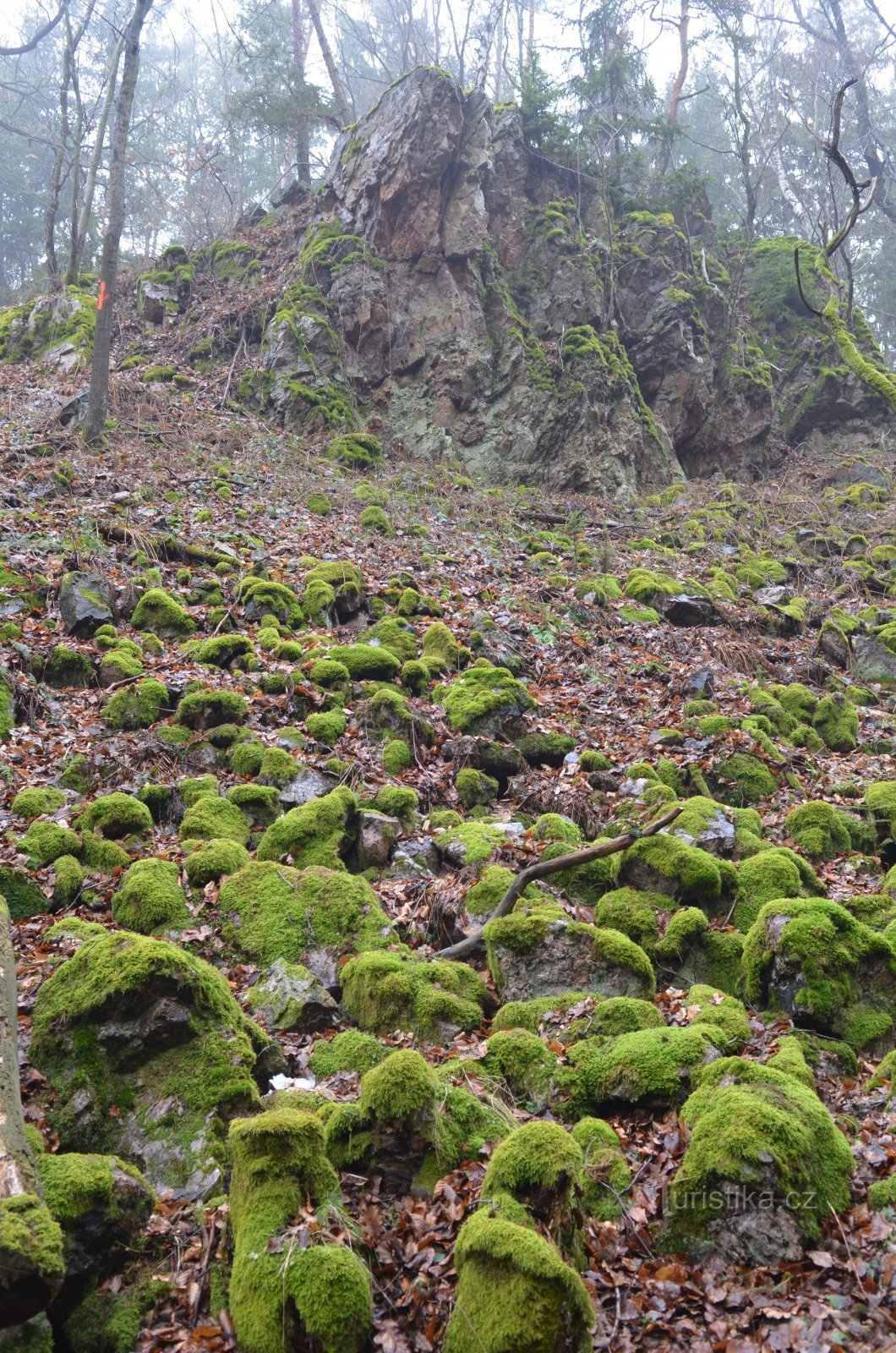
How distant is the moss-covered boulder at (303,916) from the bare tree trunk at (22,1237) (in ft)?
8.67

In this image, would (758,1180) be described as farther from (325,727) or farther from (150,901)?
(325,727)

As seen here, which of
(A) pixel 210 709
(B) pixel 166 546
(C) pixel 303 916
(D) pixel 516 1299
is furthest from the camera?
(B) pixel 166 546

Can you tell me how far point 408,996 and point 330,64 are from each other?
2721 cm

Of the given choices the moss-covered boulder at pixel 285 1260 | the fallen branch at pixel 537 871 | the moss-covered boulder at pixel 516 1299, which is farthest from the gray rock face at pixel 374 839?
the moss-covered boulder at pixel 516 1299

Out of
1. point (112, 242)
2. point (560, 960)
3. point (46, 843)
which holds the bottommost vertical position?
point (560, 960)

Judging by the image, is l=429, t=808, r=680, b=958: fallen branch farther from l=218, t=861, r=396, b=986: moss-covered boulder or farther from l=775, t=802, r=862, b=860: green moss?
l=775, t=802, r=862, b=860: green moss

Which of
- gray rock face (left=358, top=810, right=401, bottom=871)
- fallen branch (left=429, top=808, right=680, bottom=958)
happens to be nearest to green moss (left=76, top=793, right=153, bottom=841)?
gray rock face (left=358, top=810, right=401, bottom=871)

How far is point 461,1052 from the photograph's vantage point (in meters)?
4.85

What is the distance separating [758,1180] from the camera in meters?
3.55

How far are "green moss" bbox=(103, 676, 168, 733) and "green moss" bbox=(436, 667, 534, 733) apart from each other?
10.2 ft

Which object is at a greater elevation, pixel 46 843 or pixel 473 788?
pixel 46 843

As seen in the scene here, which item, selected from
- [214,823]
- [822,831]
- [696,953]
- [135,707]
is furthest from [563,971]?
[135,707]

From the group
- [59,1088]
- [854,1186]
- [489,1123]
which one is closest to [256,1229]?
[489,1123]

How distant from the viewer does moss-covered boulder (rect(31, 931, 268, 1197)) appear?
4.11 meters
